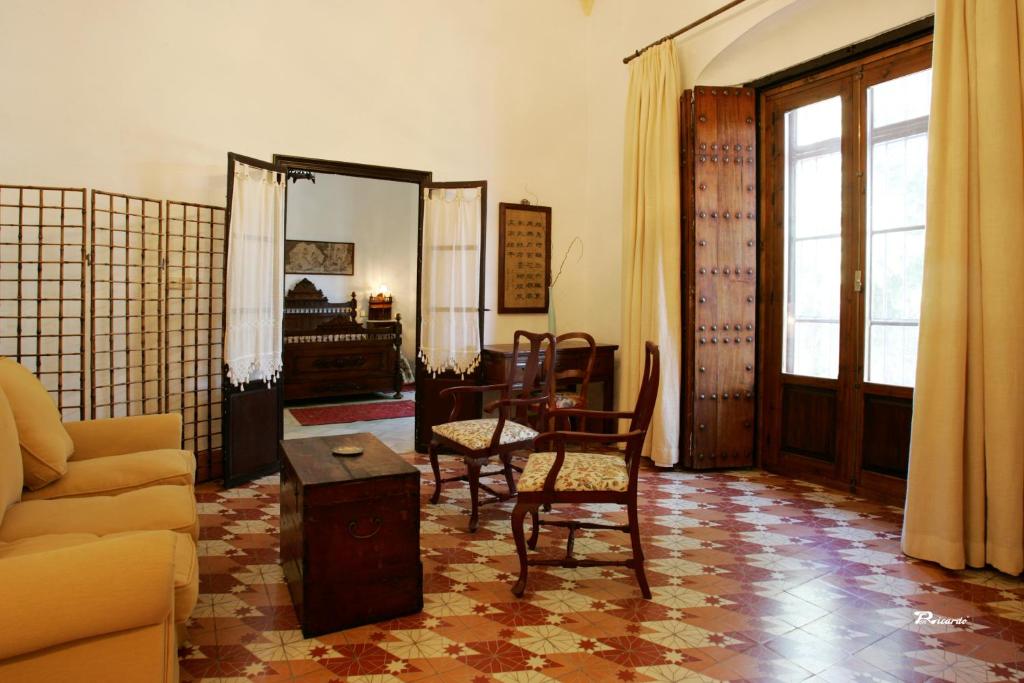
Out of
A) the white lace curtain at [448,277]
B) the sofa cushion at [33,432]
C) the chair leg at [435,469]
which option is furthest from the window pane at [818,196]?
the sofa cushion at [33,432]

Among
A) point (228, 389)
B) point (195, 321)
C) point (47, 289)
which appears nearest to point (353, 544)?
point (228, 389)

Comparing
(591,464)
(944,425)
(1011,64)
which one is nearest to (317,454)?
(591,464)

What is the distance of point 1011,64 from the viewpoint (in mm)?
2686

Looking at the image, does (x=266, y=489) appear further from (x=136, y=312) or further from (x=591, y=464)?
(x=591, y=464)

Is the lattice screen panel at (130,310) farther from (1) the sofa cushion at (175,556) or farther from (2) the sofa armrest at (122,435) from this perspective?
(1) the sofa cushion at (175,556)

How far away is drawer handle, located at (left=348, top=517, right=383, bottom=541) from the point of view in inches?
88.8

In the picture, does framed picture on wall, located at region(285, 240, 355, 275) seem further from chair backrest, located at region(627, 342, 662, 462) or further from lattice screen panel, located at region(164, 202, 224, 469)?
chair backrest, located at region(627, 342, 662, 462)

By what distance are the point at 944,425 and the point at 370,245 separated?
329 inches

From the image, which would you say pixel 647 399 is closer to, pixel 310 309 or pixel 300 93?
pixel 300 93

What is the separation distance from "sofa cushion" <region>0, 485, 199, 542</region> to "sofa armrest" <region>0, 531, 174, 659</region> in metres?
0.60

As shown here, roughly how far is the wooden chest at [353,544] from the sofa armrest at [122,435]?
36.3 inches

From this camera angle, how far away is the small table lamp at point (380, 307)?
9523 mm

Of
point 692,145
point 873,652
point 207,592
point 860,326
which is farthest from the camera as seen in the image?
point 692,145

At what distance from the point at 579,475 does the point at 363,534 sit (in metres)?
0.89
